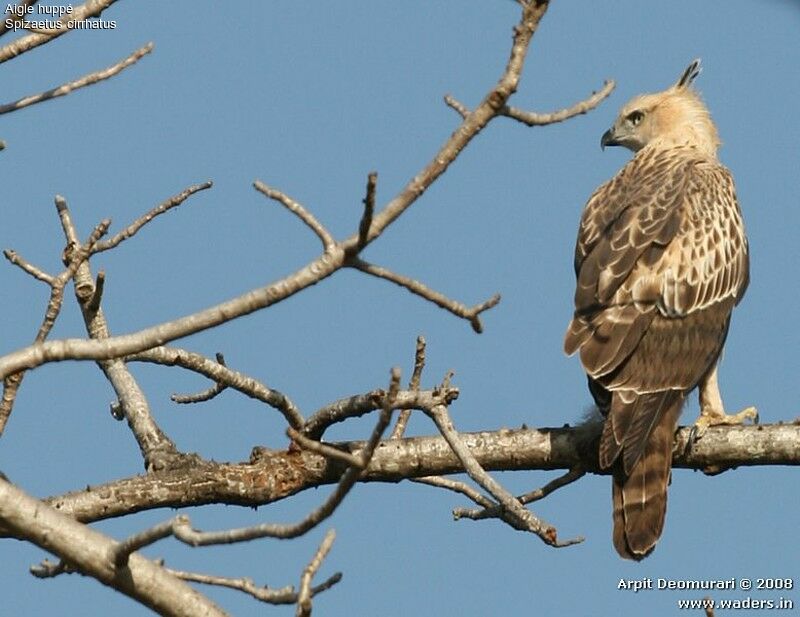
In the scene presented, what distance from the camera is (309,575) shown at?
3.43m

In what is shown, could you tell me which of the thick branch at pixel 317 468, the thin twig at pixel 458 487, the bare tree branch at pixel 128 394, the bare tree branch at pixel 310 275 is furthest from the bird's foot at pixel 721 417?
the bare tree branch at pixel 310 275

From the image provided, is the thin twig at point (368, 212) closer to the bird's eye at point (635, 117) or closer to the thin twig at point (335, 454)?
the thin twig at point (335, 454)

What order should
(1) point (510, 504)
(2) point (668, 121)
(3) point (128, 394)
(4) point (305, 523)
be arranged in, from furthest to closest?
(2) point (668, 121), (3) point (128, 394), (1) point (510, 504), (4) point (305, 523)

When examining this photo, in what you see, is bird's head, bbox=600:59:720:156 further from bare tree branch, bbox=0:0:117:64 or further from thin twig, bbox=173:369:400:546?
thin twig, bbox=173:369:400:546

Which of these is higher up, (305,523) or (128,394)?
(128,394)

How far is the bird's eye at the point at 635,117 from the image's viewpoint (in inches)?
387

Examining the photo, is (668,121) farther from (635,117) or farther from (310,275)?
(310,275)

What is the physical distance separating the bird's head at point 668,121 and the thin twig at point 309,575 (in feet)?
21.1

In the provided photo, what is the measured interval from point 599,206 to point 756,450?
244 centimetres

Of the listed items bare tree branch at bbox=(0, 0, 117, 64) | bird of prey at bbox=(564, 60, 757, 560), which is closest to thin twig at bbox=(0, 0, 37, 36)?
bare tree branch at bbox=(0, 0, 117, 64)

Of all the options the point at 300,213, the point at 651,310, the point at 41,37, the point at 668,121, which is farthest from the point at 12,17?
the point at 668,121

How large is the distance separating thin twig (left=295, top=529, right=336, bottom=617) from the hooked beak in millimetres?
6967

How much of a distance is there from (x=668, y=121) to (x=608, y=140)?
58 cm

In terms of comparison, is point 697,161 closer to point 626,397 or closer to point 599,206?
point 599,206
